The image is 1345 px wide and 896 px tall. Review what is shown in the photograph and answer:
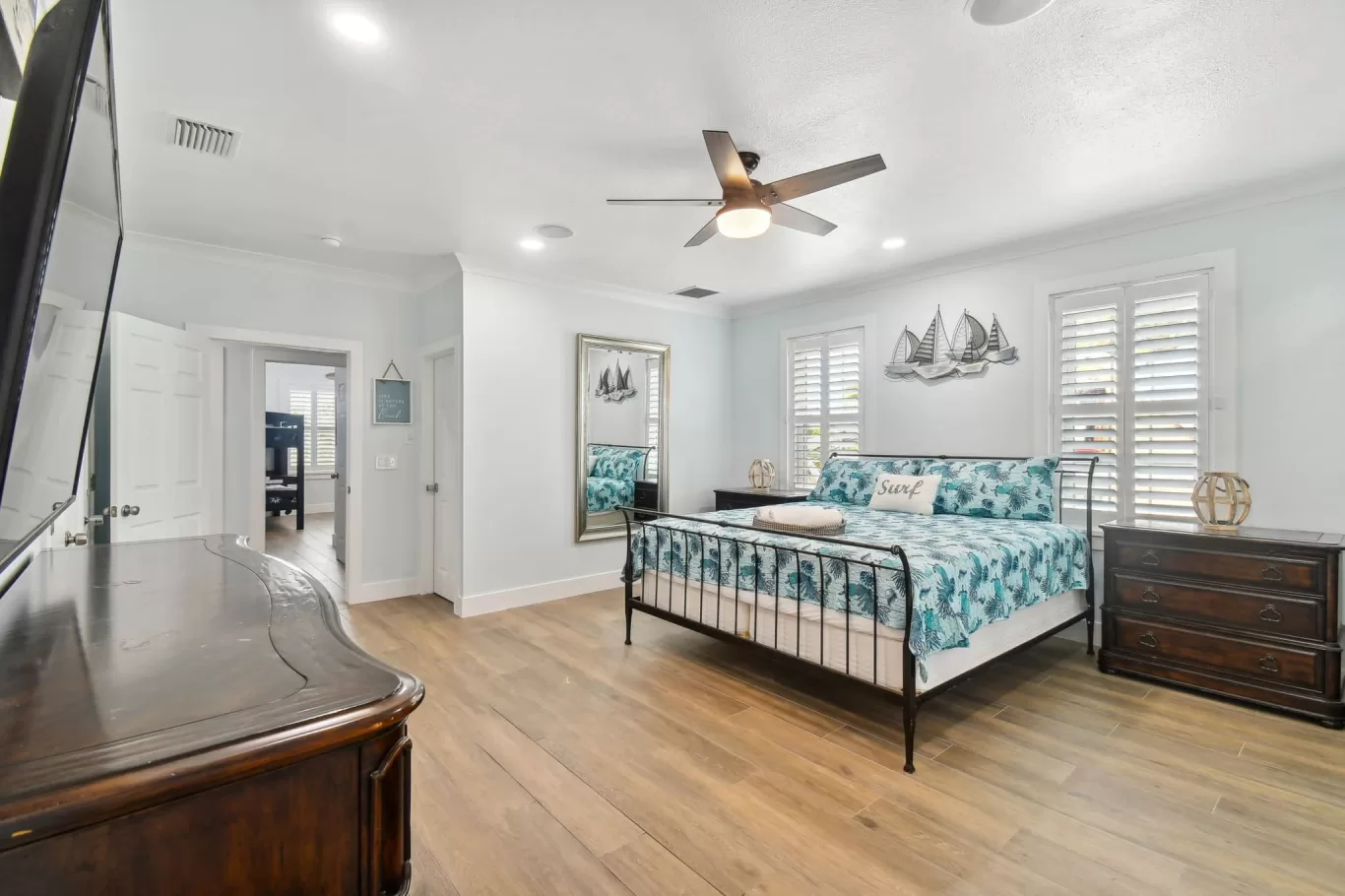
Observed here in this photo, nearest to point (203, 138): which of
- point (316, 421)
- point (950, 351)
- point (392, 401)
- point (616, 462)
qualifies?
point (392, 401)

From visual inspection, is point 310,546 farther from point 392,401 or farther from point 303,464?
point 392,401

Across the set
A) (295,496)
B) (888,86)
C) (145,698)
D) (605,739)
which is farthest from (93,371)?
(295,496)

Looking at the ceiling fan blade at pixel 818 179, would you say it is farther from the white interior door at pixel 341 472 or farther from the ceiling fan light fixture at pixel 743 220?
the white interior door at pixel 341 472

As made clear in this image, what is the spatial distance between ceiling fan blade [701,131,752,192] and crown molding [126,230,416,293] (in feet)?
11.2

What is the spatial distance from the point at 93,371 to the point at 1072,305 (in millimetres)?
4665

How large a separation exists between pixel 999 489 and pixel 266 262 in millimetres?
5161

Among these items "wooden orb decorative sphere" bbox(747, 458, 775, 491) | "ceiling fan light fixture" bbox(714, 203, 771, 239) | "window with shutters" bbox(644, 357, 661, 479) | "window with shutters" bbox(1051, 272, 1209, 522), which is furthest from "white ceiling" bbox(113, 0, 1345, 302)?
"wooden orb decorative sphere" bbox(747, 458, 775, 491)

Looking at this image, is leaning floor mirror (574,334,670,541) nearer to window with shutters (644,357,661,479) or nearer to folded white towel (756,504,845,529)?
window with shutters (644,357,661,479)

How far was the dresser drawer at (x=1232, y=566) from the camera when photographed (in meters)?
2.75

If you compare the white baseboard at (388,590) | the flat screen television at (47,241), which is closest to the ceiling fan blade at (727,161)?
the flat screen television at (47,241)

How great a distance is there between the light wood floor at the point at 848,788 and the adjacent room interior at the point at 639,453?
20 millimetres

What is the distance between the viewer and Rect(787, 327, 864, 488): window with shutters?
513 centimetres

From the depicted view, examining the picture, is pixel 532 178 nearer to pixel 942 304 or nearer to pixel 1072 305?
pixel 942 304

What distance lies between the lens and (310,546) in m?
7.40
